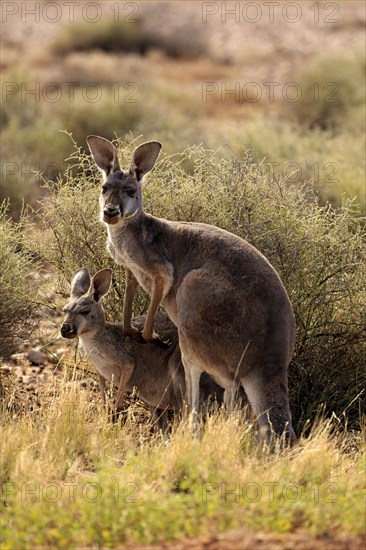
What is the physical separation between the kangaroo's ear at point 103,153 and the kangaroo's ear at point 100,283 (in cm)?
74

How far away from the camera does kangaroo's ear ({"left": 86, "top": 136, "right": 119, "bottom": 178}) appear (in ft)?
27.7

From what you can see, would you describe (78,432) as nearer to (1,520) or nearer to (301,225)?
(1,520)

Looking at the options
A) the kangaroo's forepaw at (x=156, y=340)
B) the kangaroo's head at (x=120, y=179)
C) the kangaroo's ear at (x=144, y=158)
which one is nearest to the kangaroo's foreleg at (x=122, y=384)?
the kangaroo's forepaw at (x=156, y=340)

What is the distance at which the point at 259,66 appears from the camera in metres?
37.2

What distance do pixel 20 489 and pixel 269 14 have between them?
39.9 m

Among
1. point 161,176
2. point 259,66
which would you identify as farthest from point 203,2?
point 161,176

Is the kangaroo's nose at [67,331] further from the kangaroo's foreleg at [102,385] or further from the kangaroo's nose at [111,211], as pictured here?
the kangaroo's nose at [111,211]

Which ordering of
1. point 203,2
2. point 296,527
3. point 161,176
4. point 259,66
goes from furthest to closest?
point 203,2, point 259,66, point 161,176, point 296,527

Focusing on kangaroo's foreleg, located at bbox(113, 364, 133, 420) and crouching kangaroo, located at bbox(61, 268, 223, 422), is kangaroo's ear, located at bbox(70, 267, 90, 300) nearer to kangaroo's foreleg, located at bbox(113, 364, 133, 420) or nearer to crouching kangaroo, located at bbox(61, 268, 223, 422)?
crouching kangaroo, located at bbox(61, 268, 223, 422)

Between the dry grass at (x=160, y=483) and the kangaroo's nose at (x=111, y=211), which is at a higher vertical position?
the kangaroo's nose at (x=111, y=211)

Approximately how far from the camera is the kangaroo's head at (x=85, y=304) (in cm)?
846

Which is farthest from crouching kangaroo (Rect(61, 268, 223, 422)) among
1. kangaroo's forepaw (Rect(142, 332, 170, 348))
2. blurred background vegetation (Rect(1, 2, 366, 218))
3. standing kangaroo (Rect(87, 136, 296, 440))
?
blurred background vegetation (Rect(1, 2, 366, 218))

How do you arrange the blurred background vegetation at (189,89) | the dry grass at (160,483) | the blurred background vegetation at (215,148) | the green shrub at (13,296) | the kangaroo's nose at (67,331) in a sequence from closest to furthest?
the dry grass at (160,483)
the kangaroo's nose at (67,331)
the blurred background vegetation at (215,148)
the green shrub at (13,296)
the blurred background vegetation at (189,89)

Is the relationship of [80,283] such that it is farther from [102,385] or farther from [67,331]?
[102,385]
